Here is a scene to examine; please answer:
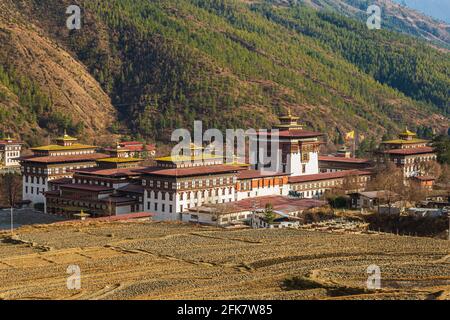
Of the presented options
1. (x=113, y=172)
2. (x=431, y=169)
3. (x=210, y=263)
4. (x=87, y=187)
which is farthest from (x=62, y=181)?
(x=431, y=169)

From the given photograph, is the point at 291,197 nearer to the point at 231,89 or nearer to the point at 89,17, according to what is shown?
the point at 231,89

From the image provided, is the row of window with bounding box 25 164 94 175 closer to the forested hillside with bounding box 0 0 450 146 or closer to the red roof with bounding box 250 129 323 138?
the red roof with bounding box 250 129 323 138

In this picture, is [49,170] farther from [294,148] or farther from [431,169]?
[431,169]

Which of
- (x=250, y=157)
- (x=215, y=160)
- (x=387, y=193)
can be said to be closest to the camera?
(x=387, y=193)

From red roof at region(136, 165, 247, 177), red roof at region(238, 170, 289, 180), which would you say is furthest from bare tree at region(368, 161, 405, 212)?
red roof at region(136, 165, 247, 177)

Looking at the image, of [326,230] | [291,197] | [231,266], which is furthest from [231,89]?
[231,266]

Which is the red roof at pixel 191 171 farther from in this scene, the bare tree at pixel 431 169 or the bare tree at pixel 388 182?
the bare tree at pixel 431 169

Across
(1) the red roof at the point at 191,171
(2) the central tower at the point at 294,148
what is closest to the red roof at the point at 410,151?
(2) the central tower at the point at 294,148
